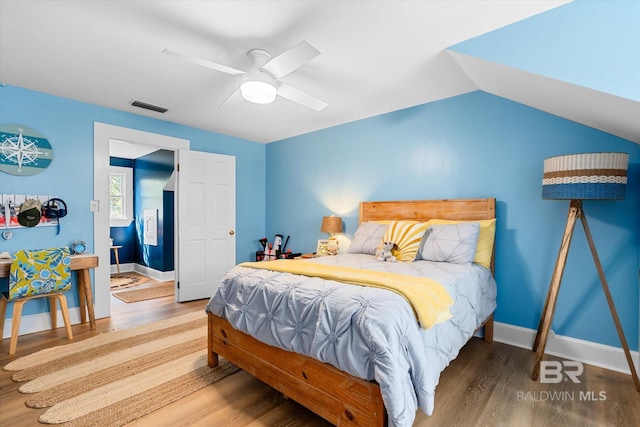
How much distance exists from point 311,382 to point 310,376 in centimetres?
3

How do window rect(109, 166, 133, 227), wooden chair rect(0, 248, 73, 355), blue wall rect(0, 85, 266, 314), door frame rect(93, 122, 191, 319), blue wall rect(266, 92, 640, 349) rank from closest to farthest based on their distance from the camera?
blue wall rect(266, 92, 640, 349)
wooden chair rect(0, 248, 73, 355)
blue wall rect(0, 85, 266, 314)
door frame rect(93, 122, 191, 319)
window rect(109, 166, 133, 227)

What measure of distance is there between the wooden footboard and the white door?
2179 millimetres

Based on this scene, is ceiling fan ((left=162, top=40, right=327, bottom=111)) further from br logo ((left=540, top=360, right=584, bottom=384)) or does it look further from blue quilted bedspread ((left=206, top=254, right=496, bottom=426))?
br logo ((left=540, top=360, right=584, bottom=384))

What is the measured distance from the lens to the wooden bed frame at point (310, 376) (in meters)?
1.37

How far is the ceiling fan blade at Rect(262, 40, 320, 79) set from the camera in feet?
5.86

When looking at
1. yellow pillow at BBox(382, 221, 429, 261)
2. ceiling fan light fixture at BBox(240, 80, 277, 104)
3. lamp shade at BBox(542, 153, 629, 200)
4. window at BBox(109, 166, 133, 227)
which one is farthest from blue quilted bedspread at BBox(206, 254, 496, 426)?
window at BBox(109, 166, 133, 227)

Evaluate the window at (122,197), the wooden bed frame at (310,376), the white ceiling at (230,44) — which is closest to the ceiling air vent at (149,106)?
the white ceiling at (230,44)

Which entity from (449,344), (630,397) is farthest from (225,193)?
(630,397)

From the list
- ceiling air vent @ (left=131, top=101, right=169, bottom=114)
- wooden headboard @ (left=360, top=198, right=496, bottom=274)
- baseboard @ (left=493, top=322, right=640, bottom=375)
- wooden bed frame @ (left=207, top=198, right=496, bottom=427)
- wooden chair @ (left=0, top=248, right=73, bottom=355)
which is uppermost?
ceiling air vent @ (left=131, top=101, right=169, bottom=114)

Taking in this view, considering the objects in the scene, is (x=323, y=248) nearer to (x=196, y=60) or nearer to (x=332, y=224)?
(x=332, y=224)

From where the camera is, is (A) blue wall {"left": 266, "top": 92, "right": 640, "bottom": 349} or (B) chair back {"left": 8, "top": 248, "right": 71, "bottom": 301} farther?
(B) chair back {"left": 8, "top": 248, "right": 71, "bottom": 301}

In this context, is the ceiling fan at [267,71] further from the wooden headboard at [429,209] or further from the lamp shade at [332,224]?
the lamp shade at [332,224]

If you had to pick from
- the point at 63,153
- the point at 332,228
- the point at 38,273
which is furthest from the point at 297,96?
the point at 38,273

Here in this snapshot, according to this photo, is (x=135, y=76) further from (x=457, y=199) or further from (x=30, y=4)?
(x=457, y=199)
